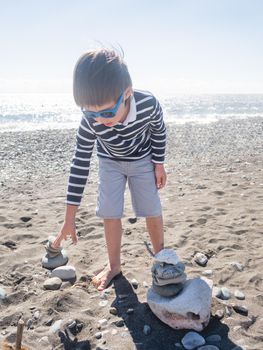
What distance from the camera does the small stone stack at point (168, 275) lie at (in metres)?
3.11

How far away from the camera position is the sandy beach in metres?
3.04

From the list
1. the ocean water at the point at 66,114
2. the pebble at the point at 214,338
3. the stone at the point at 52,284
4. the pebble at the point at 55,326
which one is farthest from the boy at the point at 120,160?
the ocean water at the point at 66,114

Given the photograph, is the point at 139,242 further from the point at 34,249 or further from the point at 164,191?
the point at 164,191

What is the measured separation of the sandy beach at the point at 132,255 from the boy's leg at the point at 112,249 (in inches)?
3.7

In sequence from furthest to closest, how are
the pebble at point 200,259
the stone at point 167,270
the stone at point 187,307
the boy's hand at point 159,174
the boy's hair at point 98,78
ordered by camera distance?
the pebble at point 200,259, the boy's hand at point 159,174, the stone at point 167,270, the stone at point 187,307, the boy's hair at point 98,78

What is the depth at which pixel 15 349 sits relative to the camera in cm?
267

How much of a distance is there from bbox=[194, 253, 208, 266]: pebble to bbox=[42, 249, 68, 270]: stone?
1.28 metres

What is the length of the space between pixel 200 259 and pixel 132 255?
706 millimetres

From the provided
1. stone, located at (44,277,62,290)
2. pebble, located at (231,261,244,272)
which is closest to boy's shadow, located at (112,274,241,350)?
stone, located at (44,277,62,290)

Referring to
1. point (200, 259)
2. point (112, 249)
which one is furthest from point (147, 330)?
point (200, 259)

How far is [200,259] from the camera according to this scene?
4059 millimetres

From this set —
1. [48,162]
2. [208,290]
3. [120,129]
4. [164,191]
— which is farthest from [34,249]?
[48,162]

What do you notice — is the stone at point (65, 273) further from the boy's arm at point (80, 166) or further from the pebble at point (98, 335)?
the pebble at point (98, 335)

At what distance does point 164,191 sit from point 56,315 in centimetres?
399
